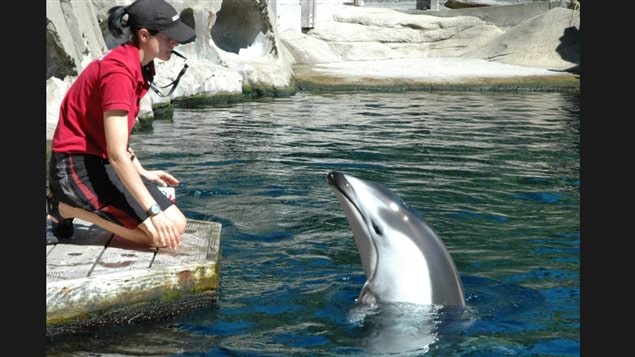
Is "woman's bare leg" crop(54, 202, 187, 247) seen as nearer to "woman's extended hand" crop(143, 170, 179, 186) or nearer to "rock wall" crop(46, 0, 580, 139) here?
"woman's extended hand" crop(143, 170, 179, 186)

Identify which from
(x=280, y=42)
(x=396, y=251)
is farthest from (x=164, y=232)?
(x=280, y=42)

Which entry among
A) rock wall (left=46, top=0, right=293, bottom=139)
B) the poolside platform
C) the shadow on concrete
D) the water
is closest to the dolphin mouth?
the water

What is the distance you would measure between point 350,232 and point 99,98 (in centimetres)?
236

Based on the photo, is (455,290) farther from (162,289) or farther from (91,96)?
(91,96)

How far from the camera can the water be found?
358 cm

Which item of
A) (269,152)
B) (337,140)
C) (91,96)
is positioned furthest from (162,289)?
(337,140)

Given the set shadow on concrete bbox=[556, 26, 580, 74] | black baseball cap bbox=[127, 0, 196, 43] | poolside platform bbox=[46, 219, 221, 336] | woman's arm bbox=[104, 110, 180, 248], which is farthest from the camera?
shadow on concrete bbox=[556, 26, 580, 74]

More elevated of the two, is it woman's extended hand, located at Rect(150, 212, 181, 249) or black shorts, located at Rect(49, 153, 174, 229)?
black shorts, located at Rect(49, 153, 174, 229)

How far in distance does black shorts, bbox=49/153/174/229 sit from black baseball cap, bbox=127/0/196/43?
655 millimetres

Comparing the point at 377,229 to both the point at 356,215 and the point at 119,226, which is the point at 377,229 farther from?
the point at 119,226

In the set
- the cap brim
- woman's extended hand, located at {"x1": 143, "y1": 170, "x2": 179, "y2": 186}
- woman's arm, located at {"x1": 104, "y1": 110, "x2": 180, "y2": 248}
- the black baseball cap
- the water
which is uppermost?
the black baseball cap

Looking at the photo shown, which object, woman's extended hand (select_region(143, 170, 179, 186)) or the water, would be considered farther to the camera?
woman's extended hand (select_region(143, 170, 179, 186))

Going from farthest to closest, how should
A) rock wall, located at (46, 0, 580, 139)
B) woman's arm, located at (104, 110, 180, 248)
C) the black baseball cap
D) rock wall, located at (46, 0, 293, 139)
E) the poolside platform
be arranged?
rock wall, located at (46, 0, 580, 139) → rock wall, located at (46, 0, 293, 139) → the black baseball cap → woman's arm, located at (104, 110, 180, 248) → the poolside platform

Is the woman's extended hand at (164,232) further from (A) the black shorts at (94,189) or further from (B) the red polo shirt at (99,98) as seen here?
(B) the red polo shirt at (99,98)
